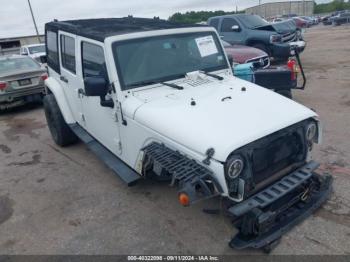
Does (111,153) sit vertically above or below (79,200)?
above

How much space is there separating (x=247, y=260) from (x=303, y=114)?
149 centimetres

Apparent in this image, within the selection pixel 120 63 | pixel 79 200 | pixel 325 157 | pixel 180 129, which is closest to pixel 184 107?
pixel 180 129

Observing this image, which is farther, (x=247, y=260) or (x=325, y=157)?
(x=325, y=157)

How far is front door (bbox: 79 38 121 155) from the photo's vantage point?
13.0ft

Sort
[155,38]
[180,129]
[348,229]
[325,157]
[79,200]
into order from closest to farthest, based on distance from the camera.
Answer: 1. [180,129]
2. [348,229]
3. [155,38]
4. [79,200]
5. [325,157]

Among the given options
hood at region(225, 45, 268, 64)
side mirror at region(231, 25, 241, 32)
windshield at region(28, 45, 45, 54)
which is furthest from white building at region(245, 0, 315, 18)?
hood at region(225, 45, 268, 64)

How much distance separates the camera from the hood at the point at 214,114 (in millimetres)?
2840

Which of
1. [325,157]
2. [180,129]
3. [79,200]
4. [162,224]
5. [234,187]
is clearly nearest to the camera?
[234,187]

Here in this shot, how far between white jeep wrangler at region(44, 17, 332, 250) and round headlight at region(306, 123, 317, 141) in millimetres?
12

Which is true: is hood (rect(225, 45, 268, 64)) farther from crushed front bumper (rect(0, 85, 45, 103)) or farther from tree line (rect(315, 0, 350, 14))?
tree line (rect(315, 0, 350, 14))

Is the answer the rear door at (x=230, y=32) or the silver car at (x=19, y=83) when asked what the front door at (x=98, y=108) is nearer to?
the silver car at (x=19, y=83)

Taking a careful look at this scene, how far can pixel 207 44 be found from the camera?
4.30 meters

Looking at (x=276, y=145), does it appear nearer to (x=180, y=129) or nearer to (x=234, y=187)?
(x=234, y=187)

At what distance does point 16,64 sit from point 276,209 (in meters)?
8.73
